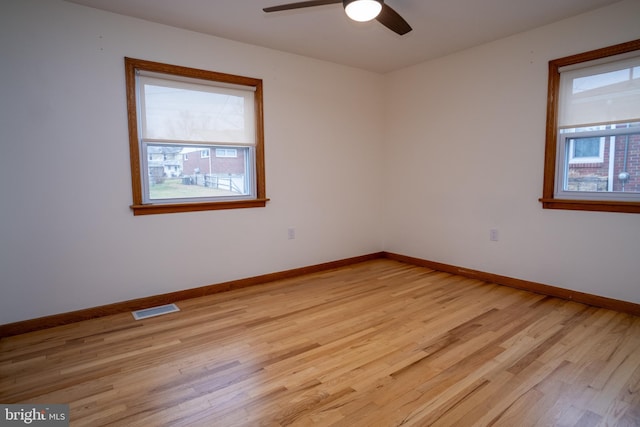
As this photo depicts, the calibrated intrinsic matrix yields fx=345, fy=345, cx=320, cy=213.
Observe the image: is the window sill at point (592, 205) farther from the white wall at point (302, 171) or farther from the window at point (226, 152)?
the window at point (226, 152)

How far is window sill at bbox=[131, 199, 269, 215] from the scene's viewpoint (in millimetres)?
3135

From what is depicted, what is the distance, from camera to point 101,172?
2.94 meters

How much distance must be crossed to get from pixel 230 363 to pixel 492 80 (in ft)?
12.1

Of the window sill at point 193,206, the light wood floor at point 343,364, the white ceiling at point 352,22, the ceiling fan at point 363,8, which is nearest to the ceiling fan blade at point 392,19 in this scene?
the ceiling fan at point 363,8

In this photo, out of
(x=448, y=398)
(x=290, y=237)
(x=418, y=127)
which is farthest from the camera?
(x=418, y=127)

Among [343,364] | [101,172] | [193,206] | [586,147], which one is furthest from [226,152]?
[586,147]

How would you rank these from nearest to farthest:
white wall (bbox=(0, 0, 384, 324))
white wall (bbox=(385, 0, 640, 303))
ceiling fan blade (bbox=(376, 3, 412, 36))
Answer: ceiling fan blade (bbox=(376, 3, 412, 36)) → white wall (bbox=(0, 0, 384, 324)) → white wall (bbox=(385, 0, 640, 303))

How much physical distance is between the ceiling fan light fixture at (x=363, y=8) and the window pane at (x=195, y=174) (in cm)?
190

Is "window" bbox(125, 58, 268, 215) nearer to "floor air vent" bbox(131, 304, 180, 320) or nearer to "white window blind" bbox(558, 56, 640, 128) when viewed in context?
"floor air vent" bbox(131, 304, 180, 320)

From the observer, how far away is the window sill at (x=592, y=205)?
112 inches

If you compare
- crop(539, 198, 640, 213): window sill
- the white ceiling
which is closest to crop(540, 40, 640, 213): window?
crop(539, 198, 640, 213): window sill

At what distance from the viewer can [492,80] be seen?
3.68 metres

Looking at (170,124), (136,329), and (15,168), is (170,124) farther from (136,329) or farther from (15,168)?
(136,329)

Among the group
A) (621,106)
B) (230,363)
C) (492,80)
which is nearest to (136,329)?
(230,363)
